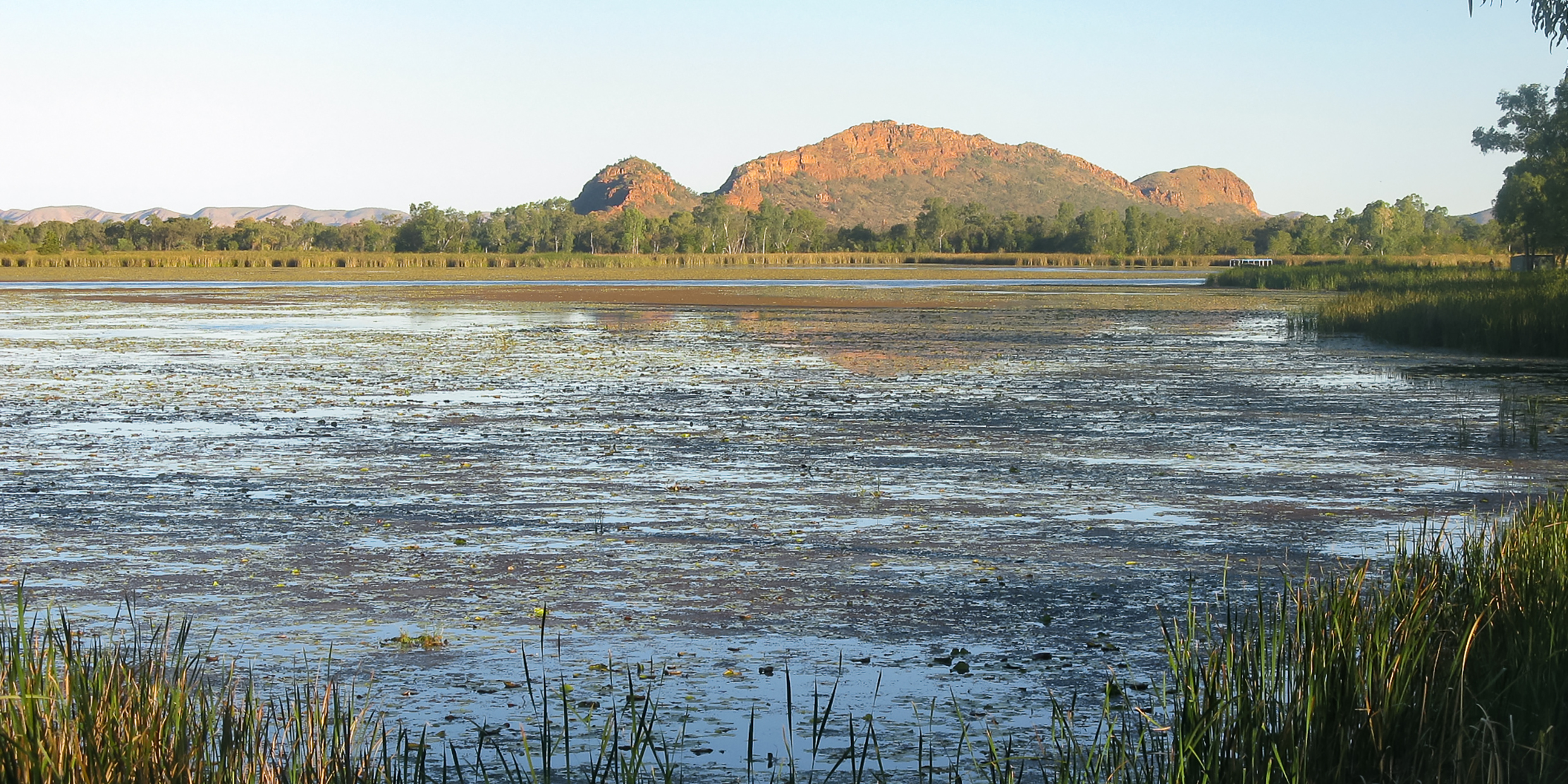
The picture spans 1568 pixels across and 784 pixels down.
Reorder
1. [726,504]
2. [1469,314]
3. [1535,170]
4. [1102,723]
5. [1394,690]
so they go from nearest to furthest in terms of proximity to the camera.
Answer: [1394,690] < [1102,723] < [726,504] < [1469,314] < [1535,170]

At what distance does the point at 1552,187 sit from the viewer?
5166 cm

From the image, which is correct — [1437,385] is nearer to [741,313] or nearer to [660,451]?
[660,451]

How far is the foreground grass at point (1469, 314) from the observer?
1081 inches

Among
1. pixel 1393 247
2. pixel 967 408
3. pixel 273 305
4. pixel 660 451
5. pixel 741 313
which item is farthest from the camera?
pixel 1393 247

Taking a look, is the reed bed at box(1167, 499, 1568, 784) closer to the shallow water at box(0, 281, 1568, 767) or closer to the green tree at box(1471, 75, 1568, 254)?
the shallow water at box(0, 281, 1568, 767)

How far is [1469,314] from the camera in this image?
3012 cm

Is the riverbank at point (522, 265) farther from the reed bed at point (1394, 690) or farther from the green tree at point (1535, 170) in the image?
the reed bed at point (1394, 690)

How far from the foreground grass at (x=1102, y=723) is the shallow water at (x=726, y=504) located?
27 centimetres

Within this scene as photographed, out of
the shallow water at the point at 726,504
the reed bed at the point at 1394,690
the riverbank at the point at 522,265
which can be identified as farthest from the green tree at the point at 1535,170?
the reed bed at the point at 1394,690

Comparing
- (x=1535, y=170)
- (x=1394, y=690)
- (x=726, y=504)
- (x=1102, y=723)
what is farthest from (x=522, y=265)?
(x=1394, y=690)

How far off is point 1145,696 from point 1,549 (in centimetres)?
693

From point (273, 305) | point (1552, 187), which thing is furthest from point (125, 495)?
point (1552, 187)

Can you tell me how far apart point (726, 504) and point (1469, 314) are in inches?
927

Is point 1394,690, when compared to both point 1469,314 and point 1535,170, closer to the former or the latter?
point 1469,314
